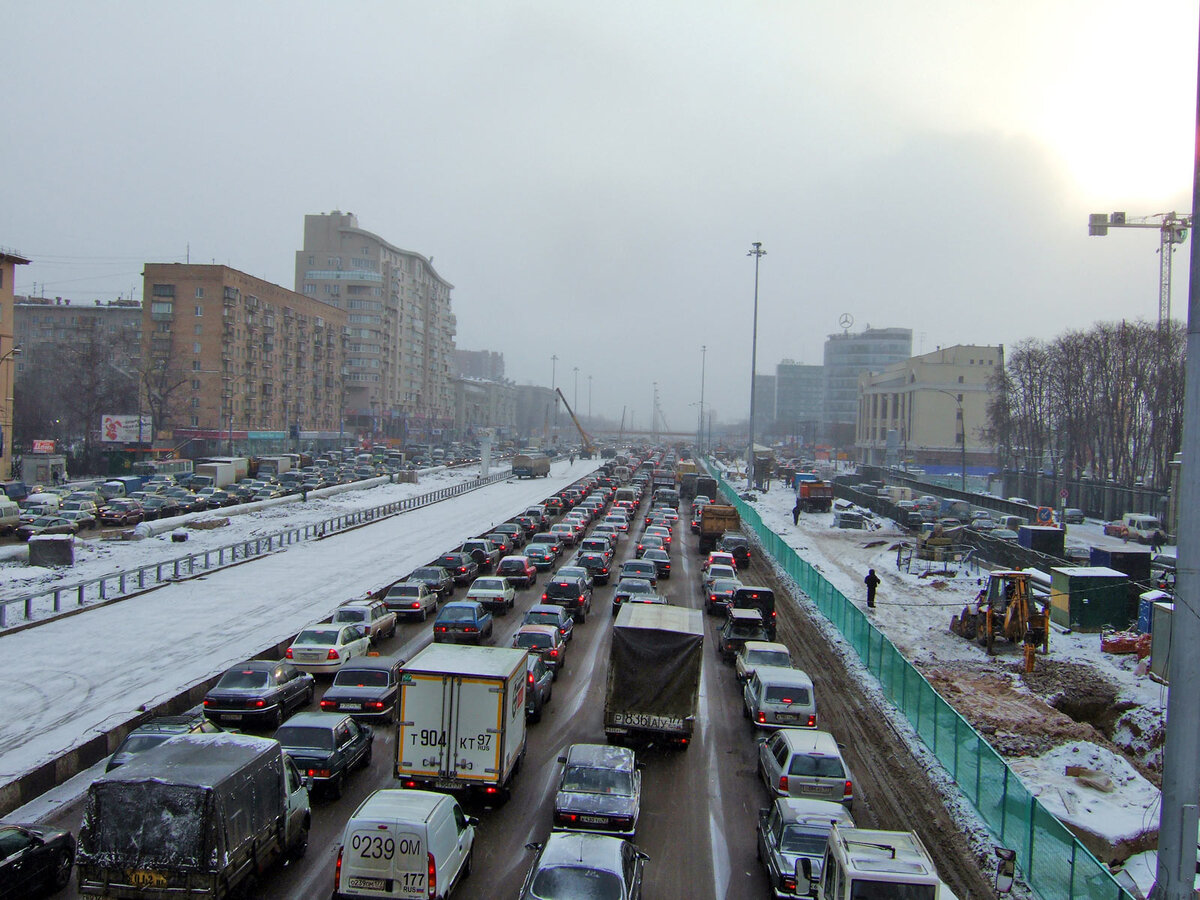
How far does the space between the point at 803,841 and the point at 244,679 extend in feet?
33.8

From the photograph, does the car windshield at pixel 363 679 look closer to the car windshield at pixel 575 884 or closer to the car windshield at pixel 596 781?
the car windshield at pixel 596 781

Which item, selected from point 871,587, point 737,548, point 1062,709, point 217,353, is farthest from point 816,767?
point 217,353

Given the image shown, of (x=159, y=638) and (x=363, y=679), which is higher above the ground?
(x=363, y=679)

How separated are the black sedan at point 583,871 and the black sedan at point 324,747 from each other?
4.52 meters

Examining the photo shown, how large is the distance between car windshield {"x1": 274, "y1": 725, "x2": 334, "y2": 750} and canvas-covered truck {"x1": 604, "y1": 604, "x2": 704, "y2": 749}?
180 inches

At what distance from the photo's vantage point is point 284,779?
397 inches

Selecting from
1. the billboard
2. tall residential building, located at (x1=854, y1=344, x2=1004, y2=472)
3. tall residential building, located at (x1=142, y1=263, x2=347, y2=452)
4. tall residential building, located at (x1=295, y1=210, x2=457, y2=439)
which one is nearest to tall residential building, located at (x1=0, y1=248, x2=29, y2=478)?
the billboard

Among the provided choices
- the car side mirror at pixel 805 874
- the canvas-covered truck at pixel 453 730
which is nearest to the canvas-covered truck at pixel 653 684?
the canvas-covered truck at pixel 453 730

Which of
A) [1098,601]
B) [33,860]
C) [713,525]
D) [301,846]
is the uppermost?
[713,525]

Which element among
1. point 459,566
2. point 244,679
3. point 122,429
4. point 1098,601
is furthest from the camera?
point 122,429

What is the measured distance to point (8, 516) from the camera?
1523 inches

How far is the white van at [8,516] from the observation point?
125ft

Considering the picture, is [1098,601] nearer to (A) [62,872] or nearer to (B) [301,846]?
(B) [301,846]

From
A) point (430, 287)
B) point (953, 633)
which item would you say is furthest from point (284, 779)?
point (430, 287)
